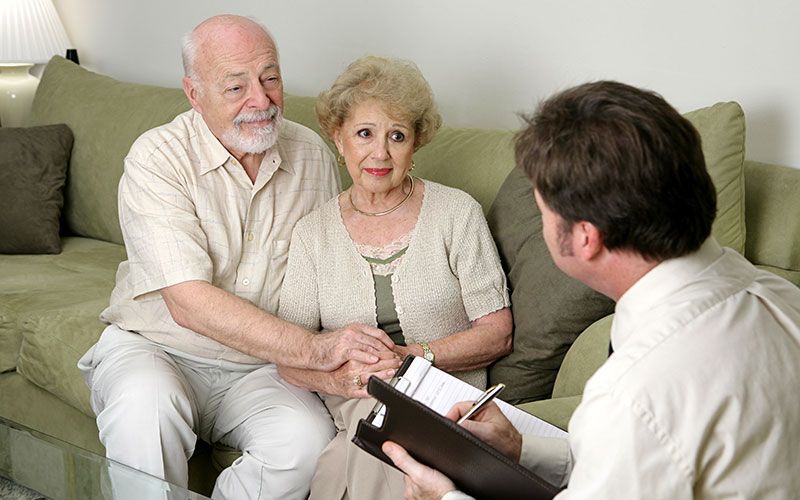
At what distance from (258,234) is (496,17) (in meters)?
1.00

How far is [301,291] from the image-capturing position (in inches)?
92.4

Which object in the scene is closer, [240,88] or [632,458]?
[632,458]

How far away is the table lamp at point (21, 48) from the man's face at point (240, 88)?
6.34 ft

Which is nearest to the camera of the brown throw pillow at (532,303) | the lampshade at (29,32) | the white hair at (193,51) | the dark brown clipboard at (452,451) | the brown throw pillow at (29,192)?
the dark brown clipboard at (452,451)

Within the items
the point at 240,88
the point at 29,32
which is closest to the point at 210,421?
the point at 240,88

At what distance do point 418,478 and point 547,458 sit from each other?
226mm

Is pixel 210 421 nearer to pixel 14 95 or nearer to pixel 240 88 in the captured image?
pixel 240 88

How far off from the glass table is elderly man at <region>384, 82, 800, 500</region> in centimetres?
96

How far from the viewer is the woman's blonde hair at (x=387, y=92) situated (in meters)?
2.32

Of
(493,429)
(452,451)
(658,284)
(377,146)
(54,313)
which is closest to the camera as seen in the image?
(658,284)

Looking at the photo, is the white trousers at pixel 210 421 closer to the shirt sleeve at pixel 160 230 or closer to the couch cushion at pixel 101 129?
the shirt sleeve at pixel 160 230

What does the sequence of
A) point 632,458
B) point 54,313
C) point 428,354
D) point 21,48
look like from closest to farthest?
point 632,458 → point 428,354 → point 54,313 → point 21,48

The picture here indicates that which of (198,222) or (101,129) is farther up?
(198,222)

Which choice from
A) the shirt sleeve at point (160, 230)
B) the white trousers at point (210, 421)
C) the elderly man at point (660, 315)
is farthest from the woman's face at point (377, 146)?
the elderly man at point (660, 315)
